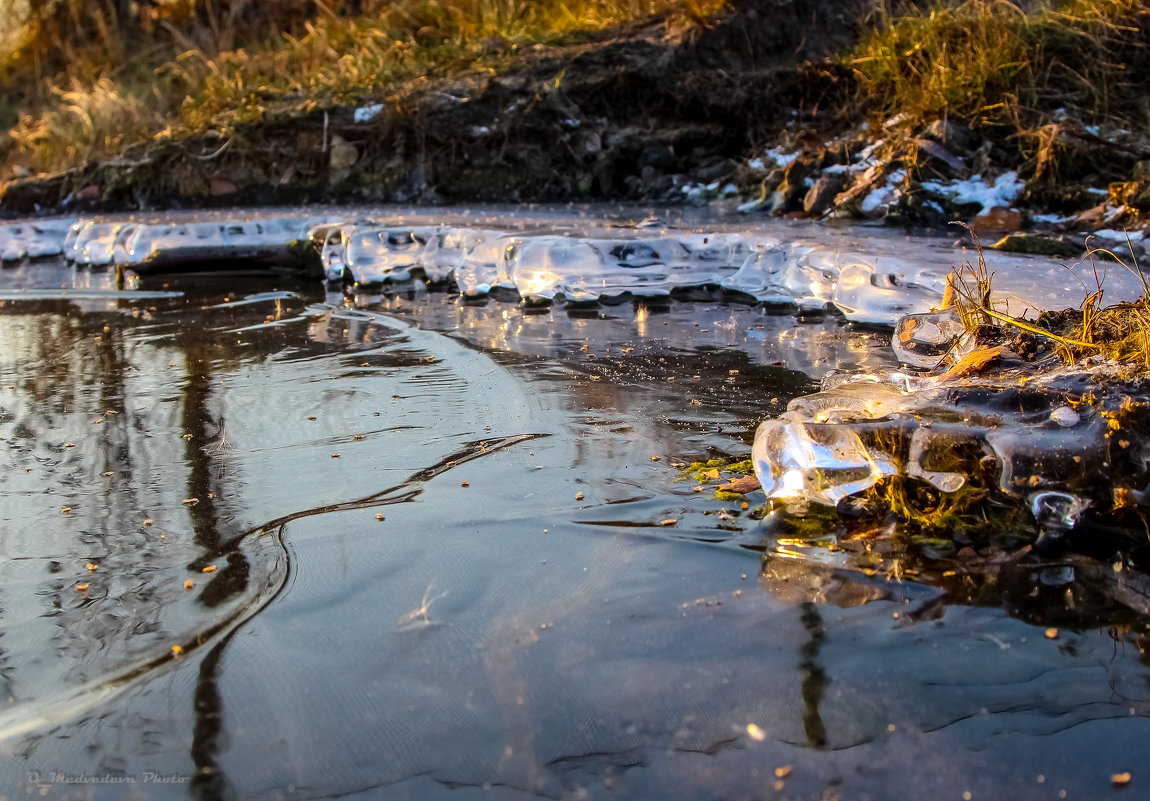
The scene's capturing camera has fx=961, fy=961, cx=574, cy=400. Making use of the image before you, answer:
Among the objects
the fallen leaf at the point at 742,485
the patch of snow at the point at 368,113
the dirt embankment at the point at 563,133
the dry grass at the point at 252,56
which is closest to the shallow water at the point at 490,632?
the fallen leaf at the point at 742,485

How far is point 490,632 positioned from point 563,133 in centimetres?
799

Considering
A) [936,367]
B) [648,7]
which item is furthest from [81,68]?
[936,367]

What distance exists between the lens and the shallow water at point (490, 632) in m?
1.49

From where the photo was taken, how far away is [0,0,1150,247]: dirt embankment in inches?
351

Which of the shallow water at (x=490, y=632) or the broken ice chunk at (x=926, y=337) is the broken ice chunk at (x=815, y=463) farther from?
the broken ice chunk at (x=926, y=337)

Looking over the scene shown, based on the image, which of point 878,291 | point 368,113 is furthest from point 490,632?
point 368,113

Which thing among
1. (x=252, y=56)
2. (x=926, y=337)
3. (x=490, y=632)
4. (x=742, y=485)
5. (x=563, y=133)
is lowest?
(x=490, y=632)

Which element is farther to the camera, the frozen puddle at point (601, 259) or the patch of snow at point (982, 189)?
the patch of snow at point (982, 189)

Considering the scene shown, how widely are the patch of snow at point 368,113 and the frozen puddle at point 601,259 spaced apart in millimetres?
2329

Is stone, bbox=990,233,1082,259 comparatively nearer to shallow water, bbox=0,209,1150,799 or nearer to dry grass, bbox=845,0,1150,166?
dry grass, bbox=845,0,1150,166

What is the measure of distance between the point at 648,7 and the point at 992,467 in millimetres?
9099

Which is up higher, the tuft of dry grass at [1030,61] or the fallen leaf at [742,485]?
the tuft of dry grass at [1030,61]

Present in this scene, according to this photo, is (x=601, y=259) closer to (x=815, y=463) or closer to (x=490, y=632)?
(x=815, y=463)

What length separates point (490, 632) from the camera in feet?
6.04
